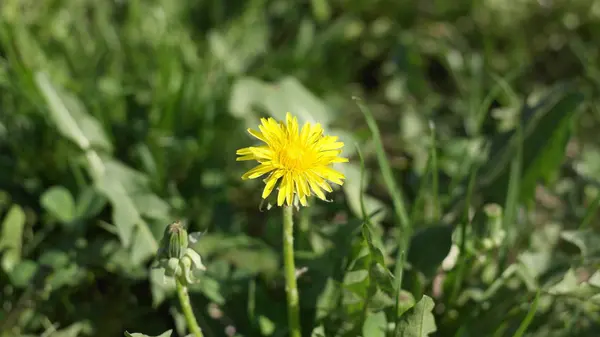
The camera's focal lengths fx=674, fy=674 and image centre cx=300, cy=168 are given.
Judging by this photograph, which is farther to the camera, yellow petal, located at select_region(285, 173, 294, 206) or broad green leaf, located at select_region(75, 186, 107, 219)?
broad green leaf, located at select_region(75, 186, 107, 219)

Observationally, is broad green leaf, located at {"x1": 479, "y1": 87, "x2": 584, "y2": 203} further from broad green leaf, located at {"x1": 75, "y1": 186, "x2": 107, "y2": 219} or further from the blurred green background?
broad green leaf, located at {"x1": 75, "y1": 186, "x2": 107, "y2": 219}

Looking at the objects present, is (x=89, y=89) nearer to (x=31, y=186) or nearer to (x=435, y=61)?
(x=31, y=186)

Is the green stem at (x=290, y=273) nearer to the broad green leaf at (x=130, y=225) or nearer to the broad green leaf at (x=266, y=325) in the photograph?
the broad green leaf at (x=266, y=325)

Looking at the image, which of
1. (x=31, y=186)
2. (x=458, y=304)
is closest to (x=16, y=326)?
A: (x=31, y=186)

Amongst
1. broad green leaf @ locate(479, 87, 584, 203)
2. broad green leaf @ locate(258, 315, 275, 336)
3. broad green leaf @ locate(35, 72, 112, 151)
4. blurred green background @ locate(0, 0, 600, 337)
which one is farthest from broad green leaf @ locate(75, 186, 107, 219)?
broad green leaf @ locate(479, 87, 584, 203)

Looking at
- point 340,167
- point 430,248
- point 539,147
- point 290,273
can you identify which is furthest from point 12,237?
point 539,147

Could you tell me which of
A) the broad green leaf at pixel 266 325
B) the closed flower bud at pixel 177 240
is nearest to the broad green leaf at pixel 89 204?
the broad green leaf at pixel 266 325

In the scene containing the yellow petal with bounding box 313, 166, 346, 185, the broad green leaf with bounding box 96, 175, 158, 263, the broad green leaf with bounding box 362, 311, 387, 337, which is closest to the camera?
the yellow petal with bounding box 313, 166, 346, 185
